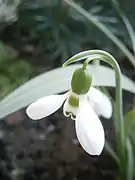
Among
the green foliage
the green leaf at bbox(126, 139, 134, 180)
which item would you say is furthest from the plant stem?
the green foliage

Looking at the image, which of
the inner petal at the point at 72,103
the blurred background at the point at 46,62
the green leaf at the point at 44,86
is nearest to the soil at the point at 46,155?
the blurred background at the point at 46,62

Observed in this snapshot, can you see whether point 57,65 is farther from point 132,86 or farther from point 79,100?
point 79,100

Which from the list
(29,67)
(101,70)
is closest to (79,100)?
(101,70)

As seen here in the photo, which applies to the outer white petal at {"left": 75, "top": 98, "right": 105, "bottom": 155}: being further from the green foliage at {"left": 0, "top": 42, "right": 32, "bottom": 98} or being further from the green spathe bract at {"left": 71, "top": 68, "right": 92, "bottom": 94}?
the green foliage at {"left": 0, "top": 42, "right": 32, "bottom": 98}

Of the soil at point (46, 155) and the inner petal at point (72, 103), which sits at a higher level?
the inner petal at point (72, 103)

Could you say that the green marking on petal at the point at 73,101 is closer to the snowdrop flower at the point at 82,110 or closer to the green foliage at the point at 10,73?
the snowdrop flower at the point at 82,110

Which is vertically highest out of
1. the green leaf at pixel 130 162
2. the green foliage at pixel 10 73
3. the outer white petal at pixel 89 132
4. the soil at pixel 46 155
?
the outer white petal at pixel 89 132

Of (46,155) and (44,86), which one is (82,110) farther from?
(46,155)
